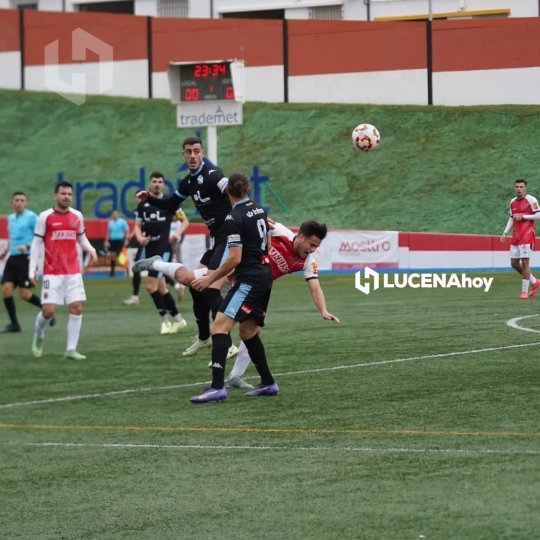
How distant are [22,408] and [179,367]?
2.59m

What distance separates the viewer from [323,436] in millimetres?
9039

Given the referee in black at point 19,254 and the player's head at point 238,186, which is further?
the referee in black at point 19,254

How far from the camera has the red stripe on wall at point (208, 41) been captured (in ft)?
110

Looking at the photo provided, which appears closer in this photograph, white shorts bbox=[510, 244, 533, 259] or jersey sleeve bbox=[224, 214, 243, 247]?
jersey sleeve bbox=[224, 214, 243, 247]

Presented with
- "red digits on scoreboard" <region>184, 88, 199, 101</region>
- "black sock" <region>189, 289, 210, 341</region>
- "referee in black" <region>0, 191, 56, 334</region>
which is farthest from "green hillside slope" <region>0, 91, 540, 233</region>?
"referee in black" <region>0, 191, 56, 334</region>

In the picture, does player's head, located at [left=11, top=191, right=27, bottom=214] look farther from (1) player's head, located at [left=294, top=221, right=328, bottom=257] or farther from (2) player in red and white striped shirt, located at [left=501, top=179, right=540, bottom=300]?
(1) player's head, located at [left=294, top=221, right=328, bottom=257]

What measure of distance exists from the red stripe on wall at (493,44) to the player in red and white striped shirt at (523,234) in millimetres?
2922

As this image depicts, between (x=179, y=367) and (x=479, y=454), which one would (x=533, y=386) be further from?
(x=179, y=367)

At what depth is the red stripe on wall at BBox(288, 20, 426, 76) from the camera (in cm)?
2072

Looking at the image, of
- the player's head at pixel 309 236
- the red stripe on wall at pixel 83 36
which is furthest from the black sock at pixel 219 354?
the red stripe on wall at pixel 83 36

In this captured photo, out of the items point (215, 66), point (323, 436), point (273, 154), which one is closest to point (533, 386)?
point (323, 436)

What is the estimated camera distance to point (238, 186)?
10484 mm

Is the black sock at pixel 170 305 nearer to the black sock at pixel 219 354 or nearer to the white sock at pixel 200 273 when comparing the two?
the white sock at pixel 200 273

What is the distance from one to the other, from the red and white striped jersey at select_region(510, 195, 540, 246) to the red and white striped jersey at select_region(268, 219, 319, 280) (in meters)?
10.1
